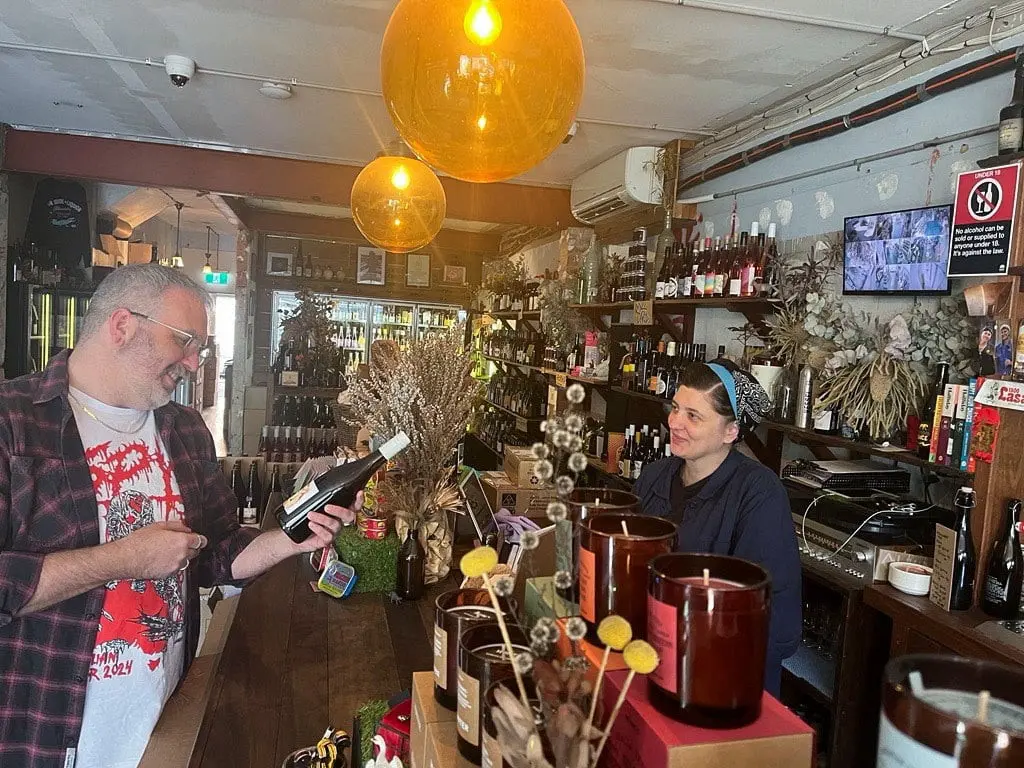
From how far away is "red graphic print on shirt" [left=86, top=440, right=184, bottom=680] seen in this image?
60.0 inches

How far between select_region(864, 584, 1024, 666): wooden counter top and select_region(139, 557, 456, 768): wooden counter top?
138 cm

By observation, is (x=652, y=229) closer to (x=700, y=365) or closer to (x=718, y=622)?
(x=700, y=365)

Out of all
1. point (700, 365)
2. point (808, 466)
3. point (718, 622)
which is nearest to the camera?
point (718, 622)

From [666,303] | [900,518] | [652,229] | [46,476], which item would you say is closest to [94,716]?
[46,476]

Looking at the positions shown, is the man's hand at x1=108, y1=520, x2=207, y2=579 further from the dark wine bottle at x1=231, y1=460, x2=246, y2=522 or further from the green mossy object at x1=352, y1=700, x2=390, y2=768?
the dark wine bottle at x1=231, y1=460, x2=246, y2=522

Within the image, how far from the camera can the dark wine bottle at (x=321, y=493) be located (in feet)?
5.54

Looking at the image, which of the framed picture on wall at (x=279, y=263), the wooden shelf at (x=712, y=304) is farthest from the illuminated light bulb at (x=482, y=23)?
the framed picture on wall at (x=279, y=263)

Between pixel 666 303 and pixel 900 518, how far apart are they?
1720 millimetres

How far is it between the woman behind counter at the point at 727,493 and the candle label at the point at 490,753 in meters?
1.21

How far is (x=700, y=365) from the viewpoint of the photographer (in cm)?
209

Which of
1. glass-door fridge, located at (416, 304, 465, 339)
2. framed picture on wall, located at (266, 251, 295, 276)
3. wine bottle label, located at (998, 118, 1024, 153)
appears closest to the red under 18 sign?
wine bottle label, located at (998, 118, 1024, 153)

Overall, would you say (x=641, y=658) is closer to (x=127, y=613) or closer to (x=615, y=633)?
(x=615, y=633)

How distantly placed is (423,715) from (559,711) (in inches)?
16.6

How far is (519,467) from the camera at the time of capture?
146 inches
